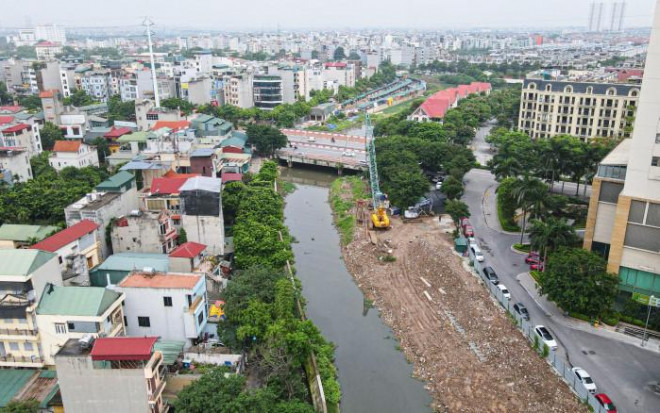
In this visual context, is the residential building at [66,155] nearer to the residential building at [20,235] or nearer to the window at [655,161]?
the residential building at [20,235]

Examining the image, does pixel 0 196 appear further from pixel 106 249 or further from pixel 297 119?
pixel 297 119

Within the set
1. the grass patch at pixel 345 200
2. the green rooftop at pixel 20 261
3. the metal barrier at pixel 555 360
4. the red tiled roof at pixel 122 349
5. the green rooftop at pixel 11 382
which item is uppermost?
the green rooftop at pixel 20 261

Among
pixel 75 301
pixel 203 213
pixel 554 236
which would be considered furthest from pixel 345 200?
pixel 75 301

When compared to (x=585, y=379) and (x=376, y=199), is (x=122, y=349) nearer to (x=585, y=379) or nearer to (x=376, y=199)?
(x=585, y=379)

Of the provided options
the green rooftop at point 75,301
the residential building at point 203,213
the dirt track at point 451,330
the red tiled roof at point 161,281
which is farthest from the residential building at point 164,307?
the dirt track at point 451,330

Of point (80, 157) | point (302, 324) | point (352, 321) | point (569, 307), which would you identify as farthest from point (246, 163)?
A: point (569, 307)
